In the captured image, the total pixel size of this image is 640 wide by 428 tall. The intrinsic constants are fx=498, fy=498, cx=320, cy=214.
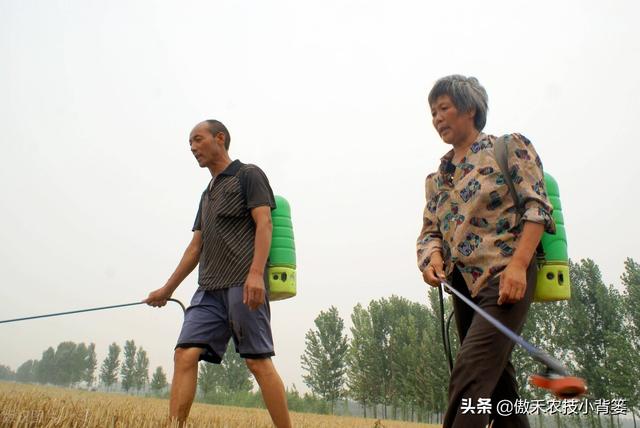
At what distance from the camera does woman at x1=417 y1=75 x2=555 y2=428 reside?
2.34 metres

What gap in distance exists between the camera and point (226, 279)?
11.1 feet

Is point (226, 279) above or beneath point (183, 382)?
above

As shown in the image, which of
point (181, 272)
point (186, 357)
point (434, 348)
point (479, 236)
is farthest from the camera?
point (434, 348)

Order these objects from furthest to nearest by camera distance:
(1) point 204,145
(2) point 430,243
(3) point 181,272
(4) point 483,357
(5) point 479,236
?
(3) point 181,272, (1) point 204,145, (2) point 430,243, (5) point 479,236, (4) point 483,357

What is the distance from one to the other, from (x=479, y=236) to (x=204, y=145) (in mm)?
2130

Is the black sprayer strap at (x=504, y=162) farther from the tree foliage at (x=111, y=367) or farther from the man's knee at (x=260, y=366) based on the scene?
the tree foliage at (x=111, y=367)

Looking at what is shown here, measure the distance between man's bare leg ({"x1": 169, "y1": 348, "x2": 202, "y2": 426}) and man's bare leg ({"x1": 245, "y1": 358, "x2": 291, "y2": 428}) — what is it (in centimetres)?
37

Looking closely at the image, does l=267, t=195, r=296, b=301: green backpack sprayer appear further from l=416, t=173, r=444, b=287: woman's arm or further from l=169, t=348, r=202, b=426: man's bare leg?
l=416, t=173, r=444, b=287: woman's arm

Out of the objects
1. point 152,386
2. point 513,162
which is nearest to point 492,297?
point 513,162

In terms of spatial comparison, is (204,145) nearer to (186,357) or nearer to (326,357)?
(186,357)

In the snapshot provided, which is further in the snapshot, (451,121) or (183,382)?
(183,382)

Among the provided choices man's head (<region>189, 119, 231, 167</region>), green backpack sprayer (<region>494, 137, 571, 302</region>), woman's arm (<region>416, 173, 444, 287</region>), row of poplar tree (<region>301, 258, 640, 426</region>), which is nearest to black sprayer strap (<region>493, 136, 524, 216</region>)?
green backpack sprayer (<region>494, 137, 571, 302</region>)

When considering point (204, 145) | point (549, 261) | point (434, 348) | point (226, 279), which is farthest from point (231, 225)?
point (434, 348)

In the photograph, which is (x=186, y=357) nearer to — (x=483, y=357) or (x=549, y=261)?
(x=483, y=357)
